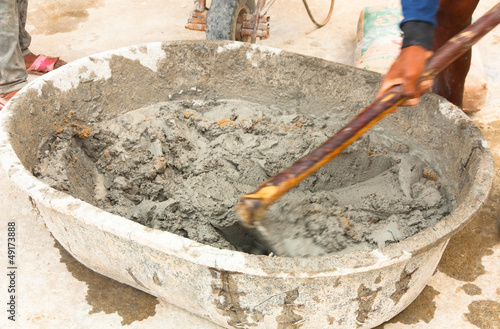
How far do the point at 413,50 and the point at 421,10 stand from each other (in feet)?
0.62

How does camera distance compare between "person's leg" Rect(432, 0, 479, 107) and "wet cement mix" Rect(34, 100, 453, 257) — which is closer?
"wet cement mix" Rect(34, 100, 453, 257)

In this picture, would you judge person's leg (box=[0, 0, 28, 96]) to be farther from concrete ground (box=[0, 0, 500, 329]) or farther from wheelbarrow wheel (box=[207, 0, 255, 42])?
wheelbarrow wheel (box=[207, 0, 255, 42])

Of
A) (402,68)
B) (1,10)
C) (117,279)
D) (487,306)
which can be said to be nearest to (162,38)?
(1,10)

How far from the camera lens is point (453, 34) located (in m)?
2.31

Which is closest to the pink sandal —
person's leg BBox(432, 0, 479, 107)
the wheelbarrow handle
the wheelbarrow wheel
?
the wheelbarrow wheel

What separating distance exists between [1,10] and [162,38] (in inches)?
56.8

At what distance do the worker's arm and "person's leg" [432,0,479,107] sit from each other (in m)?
0.83

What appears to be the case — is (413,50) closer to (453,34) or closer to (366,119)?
(366,119)

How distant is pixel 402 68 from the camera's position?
1.40 m

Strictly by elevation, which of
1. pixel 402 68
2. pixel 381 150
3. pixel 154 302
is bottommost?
pixel 154 302

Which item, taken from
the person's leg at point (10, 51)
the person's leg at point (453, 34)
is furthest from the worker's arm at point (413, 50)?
the person's leg at point (10, 51)

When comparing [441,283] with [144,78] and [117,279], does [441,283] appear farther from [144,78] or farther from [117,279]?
[144,78]

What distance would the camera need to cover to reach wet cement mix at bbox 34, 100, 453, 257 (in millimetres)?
1802

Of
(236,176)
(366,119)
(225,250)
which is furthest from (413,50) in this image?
(236,176)
